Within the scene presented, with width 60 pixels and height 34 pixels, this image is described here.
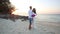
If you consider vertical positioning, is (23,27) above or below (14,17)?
below

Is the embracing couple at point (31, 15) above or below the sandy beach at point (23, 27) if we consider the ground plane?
above

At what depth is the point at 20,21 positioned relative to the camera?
175cm

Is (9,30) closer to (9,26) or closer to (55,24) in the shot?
(9,26)

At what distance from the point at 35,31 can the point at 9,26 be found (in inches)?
13.7

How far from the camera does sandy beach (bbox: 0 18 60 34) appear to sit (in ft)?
5.54

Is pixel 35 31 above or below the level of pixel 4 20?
below

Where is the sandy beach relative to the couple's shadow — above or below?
below

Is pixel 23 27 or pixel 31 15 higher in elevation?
pixel 31 15

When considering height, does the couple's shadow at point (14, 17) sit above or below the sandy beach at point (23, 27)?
above

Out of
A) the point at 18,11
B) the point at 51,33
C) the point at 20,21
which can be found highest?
the point at 18,11

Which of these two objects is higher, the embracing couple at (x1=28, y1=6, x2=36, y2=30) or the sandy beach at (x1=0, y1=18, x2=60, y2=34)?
the embracing couple at (x1=28, y1=6, x2=36, y2=30)

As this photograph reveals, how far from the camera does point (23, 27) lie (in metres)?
1.73

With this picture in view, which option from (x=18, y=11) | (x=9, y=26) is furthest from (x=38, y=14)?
(x=9, y=26)

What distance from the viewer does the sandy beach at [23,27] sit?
5.54 feet
